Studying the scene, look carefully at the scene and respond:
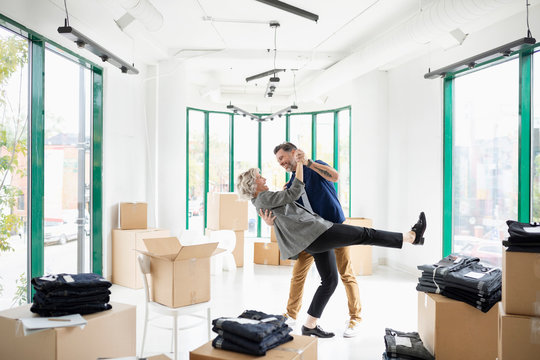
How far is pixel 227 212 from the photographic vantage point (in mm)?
5785

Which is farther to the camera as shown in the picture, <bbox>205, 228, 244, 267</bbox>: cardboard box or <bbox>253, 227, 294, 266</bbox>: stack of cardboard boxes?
<bbox>253, 227, 294, 266</bbox>: stack of cardboard boxes

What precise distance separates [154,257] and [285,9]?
9.71 ft

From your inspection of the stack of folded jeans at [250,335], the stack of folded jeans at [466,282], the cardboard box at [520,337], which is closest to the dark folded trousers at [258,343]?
the stack of folded jeans at [250,335]

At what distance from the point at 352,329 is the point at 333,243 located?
852 millimetres

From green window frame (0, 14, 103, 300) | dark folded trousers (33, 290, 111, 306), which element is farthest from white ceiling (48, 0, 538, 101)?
dark folded trousers (33, 290, 111, 306)

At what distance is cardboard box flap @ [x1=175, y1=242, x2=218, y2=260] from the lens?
2.52 metres

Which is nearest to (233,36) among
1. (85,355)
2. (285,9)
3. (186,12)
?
(186,12)

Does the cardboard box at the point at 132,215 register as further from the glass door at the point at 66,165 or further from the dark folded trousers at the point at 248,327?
the dark folded trousers at the point at 248,327

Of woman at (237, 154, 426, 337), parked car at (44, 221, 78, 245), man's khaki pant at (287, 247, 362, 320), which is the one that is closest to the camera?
woman at (237, 154, 426, 337)

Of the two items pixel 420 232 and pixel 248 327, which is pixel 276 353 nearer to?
pixel 248 327

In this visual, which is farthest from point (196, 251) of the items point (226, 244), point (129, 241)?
point (226, 244)

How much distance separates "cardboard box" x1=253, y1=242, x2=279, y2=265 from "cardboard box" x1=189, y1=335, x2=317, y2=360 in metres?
4.29

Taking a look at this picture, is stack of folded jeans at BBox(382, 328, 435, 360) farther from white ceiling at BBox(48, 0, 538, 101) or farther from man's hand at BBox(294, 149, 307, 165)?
white ceiling at BBox(48, 0, 538, 101)

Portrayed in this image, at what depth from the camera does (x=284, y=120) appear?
29.5ft
